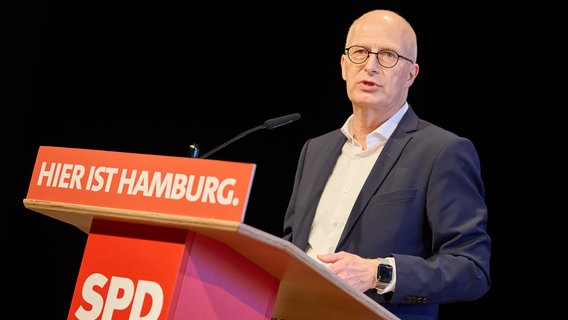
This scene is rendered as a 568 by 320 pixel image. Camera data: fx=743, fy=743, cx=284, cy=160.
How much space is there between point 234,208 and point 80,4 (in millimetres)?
3759

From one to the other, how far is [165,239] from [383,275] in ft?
2.60

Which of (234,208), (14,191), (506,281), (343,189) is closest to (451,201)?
(343,189)

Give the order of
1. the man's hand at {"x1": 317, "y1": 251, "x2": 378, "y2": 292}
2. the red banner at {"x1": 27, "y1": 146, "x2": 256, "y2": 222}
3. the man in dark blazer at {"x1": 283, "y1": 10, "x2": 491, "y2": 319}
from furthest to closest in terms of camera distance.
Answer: the man in dark blazer at {"x1": 283, "y1": 10, "x2": 491, "y2": 319}, the man's hand at {"x1": 317, "y1": 251, "x2": 378, "y2": 292}, the red banner at {"x1": 27, "y1": 146, "x2": 256, "y2": 222}

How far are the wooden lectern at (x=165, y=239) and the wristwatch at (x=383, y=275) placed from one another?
0.40 m

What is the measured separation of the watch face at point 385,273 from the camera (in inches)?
80.7

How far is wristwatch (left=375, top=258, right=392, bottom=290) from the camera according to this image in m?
2.05

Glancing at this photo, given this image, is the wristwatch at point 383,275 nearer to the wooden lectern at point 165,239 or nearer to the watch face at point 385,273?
the watch face at point 385,273

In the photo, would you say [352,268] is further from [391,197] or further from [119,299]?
[119,299]

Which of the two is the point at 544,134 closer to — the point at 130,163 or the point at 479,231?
the point at 479,231

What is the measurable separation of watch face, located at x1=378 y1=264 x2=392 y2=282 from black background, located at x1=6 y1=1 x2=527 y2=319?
2.24 metres

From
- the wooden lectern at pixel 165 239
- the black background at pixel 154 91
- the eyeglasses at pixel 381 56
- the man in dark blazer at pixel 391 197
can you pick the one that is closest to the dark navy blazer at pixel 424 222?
the man in dark blazer at pixel 391 197

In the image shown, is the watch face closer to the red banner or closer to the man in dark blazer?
the man in dark blazer

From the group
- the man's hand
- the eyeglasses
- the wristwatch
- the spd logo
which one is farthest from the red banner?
the eyeglasses

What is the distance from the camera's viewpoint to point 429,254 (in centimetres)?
240
